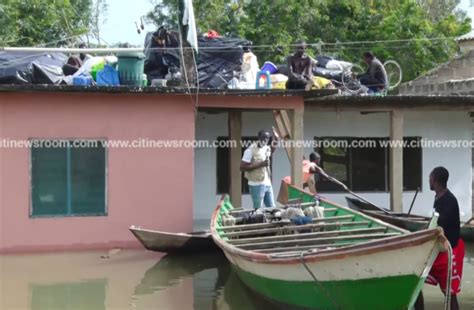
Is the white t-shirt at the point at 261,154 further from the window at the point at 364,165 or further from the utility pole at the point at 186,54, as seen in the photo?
the window at the point at 364,165

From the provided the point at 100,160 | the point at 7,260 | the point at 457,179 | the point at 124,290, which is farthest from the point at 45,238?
the point at 457,179

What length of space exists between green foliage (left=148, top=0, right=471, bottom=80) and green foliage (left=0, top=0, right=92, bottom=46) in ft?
17.1

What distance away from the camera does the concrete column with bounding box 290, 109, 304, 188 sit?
12.2m

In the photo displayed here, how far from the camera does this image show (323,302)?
7.08 meters

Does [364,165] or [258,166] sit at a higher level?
[258,166]

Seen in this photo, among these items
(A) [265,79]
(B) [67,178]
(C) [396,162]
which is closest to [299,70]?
(A) [265,79]

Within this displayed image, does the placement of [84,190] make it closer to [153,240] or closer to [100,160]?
[100,160]

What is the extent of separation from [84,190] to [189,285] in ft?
9.32

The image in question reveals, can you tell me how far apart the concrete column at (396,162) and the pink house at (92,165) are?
3093 mm

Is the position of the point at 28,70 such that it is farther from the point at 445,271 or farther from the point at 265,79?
the point at 445,271

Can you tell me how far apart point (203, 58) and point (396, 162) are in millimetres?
4553

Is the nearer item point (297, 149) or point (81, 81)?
point (81, 81)

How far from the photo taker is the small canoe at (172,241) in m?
10.5

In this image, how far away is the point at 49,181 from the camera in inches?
448
